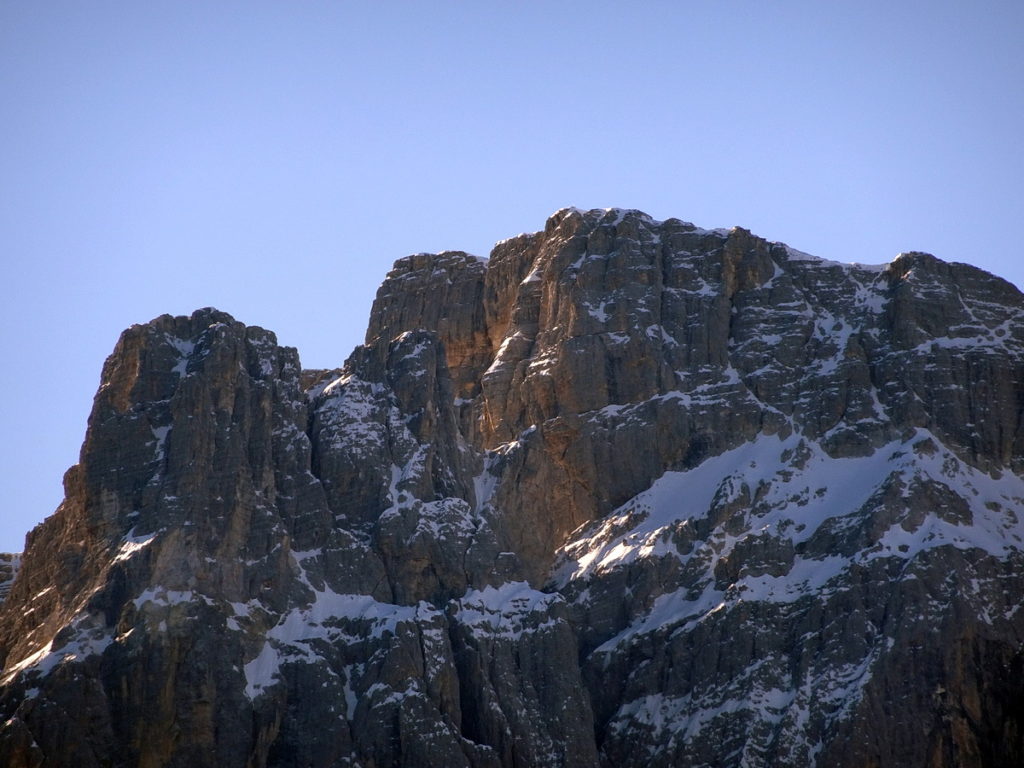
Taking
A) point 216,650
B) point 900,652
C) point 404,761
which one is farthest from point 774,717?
point 216,650

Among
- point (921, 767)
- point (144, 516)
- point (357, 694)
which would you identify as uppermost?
point (144, 516)

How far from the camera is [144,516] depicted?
650 feet

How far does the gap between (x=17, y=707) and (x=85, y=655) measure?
667cm

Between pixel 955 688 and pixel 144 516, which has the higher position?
pixel 144 516

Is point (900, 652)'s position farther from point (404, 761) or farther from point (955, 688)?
point (404, 761)

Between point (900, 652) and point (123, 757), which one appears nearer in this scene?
point (123, 757)

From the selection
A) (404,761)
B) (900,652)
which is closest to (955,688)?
(900,652)

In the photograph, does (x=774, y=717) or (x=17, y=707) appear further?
(x=774, y=717)

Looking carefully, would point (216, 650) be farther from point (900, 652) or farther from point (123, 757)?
point (900, 652)

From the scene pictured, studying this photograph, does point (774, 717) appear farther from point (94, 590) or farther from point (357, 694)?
point (94, 590)

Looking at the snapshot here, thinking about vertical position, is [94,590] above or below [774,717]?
above

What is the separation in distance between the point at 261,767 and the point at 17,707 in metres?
19.5

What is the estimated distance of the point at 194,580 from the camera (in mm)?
194125

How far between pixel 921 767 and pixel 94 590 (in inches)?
2685
